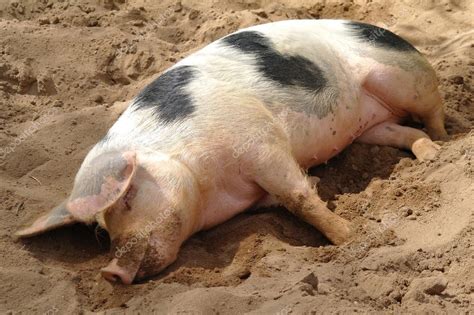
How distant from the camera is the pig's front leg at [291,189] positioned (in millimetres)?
4258

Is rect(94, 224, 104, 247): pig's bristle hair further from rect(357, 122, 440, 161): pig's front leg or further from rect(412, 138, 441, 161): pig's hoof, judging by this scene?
rect(412, 138, 441, 161): pig's hoof

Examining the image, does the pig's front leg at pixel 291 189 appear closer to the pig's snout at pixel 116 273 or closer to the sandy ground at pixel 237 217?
the sandy ground at pixel 237 217

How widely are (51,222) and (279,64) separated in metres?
1.73

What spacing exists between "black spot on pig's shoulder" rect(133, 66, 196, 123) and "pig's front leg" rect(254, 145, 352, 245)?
0.52m

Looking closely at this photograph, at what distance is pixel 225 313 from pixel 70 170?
6.52 ft

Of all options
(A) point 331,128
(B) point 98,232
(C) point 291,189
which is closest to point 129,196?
(B) point 98,232

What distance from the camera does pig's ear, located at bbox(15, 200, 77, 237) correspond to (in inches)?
158

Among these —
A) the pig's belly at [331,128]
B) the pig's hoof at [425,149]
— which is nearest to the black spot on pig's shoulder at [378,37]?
the pig's belly at [331,128]

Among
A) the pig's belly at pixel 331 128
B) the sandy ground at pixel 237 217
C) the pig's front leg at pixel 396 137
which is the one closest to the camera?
the sandy ground at pixel 237 217

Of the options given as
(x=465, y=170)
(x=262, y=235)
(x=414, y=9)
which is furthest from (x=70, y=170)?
(x=414, y=9)

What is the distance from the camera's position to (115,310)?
356 cm

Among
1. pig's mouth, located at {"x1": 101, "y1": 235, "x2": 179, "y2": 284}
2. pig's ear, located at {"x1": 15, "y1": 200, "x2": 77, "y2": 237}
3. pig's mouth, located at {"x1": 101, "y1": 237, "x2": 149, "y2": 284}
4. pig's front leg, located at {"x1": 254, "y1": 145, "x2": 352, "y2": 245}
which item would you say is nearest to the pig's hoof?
pig's front leg, located at {"x1": 254, "y1": 145, "x2": 352, "y2": 245}

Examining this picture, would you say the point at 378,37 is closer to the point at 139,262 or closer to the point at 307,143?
the point at 307,143

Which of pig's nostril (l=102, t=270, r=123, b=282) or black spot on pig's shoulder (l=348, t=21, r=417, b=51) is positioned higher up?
black spot on pig's shoulder (l=348, t=21, r=417, b=51)
